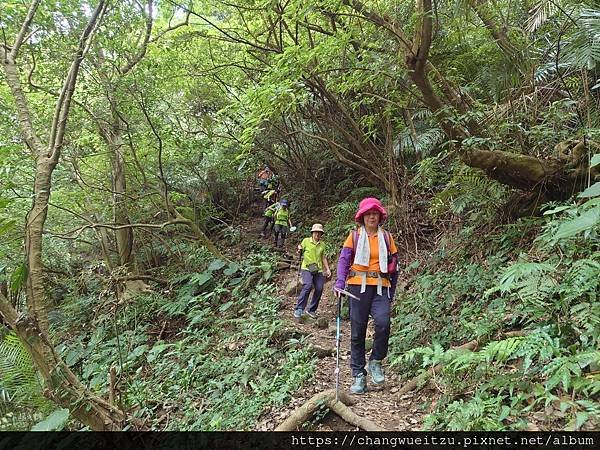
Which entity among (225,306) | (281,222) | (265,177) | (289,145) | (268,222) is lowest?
(225,306)

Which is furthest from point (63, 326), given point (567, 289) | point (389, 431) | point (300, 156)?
point (567, 289)

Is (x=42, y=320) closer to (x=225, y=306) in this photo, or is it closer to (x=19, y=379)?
(x=19, y=379)

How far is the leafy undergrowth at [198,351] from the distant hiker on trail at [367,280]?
1001 mm

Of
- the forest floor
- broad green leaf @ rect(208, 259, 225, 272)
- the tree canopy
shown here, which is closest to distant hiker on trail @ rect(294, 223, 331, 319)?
the forest floor

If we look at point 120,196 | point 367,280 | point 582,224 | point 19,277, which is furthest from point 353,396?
point 120,196

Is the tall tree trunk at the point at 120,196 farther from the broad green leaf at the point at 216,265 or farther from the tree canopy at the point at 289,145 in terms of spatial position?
the broad green leaf at the point at 216,265

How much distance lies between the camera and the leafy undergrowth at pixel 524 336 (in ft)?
10.3

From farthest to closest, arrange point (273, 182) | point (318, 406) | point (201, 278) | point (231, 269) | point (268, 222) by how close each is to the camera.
→ 1. point (273, 182)
2. point (268, 222)
3. point (231, 269)
4. point (201, 278)
5. point (318, 406)

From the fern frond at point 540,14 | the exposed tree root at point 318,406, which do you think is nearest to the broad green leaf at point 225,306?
the exposed tree root at point 318,406

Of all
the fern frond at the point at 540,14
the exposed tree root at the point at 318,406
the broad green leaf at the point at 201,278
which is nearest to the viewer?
the exposed tree root at the point at 318,406

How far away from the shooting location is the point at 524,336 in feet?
12.4

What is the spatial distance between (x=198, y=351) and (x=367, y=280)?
438 cm

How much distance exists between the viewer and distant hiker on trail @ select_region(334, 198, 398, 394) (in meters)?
4.57

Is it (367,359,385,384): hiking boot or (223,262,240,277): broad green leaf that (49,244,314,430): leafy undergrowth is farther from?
(367,359,385,384): hiking boot
